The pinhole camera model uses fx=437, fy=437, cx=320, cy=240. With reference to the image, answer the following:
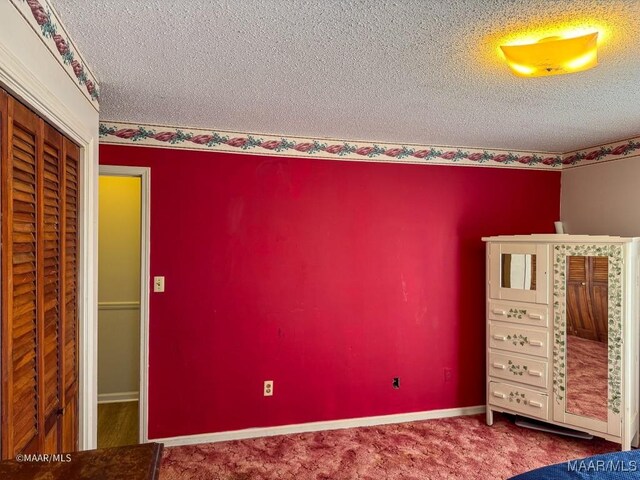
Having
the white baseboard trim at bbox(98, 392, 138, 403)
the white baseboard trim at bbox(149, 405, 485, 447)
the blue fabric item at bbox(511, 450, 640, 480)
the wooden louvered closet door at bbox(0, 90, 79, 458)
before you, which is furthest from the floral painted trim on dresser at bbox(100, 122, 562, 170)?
the blue fabric item at bbox(511, 450, 640, 480)

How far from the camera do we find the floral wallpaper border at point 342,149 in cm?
308

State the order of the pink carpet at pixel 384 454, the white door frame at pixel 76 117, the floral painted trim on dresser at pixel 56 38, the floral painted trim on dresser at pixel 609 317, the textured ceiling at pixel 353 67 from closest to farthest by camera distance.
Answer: the white door frame at pixel 76 117 < the floral painted trim on dresser at pixel 56 38 < the textured ceiling at pixel 353 67 < the pink carpet at pixel 384 454 < the floral painted trim on dresser at pixel 609 317

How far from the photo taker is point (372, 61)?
1.89 metres

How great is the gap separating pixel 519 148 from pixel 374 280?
170 cm

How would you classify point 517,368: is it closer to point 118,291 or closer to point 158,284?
point 158,284

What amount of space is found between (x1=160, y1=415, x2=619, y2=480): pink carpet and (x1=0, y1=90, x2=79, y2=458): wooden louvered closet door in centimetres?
129

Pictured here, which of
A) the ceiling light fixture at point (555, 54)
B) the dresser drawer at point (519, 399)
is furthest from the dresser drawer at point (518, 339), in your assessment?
the ceiling light fixture at point (555, 54)

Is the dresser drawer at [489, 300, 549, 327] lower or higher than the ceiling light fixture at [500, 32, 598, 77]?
lower

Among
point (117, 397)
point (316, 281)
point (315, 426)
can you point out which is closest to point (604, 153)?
point (316, 281)

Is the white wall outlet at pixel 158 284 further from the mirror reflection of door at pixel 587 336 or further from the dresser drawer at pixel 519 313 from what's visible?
the mirror reflection of door at pixel 587 336

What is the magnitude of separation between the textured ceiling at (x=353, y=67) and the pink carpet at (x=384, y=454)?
229 cm

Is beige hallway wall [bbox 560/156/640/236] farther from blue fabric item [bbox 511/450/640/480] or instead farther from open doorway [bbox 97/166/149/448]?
open doorway [bbox 97/166/149/448]

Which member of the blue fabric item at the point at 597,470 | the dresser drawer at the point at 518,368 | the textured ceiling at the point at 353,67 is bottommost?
the dresser drawer at the point at 518,368

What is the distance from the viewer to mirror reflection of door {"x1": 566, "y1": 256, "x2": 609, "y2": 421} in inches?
120
